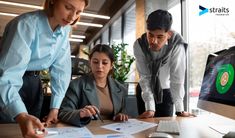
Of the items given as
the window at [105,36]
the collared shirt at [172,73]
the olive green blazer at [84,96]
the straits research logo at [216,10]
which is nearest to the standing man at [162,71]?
the collared shirt at [172,73]

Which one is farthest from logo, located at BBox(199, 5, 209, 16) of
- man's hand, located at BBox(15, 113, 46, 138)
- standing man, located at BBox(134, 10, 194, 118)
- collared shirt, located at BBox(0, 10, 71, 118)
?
man's hand, located at BBox(15, 113, 46, 138)

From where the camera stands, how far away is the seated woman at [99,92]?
1.42m

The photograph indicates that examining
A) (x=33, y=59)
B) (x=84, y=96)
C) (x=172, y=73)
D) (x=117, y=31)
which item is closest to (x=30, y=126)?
(x=33, y=59)

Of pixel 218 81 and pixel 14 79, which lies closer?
pixel 14 79

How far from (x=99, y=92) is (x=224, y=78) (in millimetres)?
801

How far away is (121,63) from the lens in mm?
3092

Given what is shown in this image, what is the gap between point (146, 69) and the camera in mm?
1803

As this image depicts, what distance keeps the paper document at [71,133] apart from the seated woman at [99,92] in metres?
0.16

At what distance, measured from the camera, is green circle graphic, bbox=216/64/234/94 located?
Answer: 0.99 metres

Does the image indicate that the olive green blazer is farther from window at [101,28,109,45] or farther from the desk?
window at [101,28,109,45]

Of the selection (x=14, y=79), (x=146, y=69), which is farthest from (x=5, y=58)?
(x=146, y=69)

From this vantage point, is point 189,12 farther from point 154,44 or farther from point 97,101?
point 97,101

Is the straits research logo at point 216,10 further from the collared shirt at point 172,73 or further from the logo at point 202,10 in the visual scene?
the collared shirt at point 172,73

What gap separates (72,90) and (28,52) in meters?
0.52
